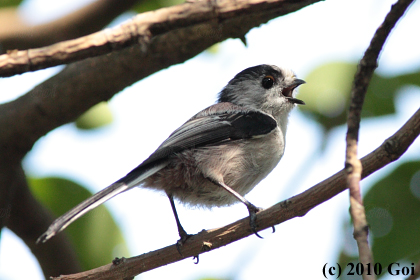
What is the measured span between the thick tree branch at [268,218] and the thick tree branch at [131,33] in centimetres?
87

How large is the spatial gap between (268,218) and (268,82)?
2126mm

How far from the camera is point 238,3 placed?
2303 mm

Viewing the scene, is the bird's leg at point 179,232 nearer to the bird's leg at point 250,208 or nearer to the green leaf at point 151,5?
the bird's leg at point 250,208

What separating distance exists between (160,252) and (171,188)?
2.43ft

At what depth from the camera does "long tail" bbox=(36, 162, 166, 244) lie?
8.39 ft

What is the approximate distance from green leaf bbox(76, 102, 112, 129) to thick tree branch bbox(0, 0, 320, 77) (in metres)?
2.29

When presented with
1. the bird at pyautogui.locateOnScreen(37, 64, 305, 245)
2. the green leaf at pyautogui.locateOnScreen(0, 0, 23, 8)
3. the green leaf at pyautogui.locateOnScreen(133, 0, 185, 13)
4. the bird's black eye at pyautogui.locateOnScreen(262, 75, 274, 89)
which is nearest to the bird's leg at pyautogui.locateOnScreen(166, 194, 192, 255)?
the bird at pyautogui.locateOnScreen(37, 64, 305, 245)

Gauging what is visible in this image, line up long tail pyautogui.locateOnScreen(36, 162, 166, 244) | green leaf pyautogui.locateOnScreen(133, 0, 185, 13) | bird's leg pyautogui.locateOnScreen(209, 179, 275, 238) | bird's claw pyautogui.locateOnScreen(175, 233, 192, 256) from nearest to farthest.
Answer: long tail pyautogui.locateOnScreen(36, 162, 166, 244)
bird's leg pyautogui.locateOnScreen(209, 179, 275, 238)
bird's claw pyautogui.locateOnScreen(175, 233, 192, 256)
green leaf pyautogui.locateOnScreen(133, 0, 185, 13)

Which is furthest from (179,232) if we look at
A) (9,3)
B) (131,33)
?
(9,3)

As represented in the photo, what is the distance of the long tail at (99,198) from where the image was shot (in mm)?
2557

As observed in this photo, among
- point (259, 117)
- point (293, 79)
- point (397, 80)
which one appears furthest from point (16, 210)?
point (397, 80)

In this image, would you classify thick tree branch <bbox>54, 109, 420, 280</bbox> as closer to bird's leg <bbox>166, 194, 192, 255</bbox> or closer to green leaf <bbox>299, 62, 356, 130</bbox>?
bird's leg <bbox>166, 194, 192, 255</bbox>

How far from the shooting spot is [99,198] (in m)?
2.89

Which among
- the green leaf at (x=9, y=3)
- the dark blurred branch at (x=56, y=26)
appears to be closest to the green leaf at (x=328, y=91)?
the dark blurred branch at (x=56, y=26)
